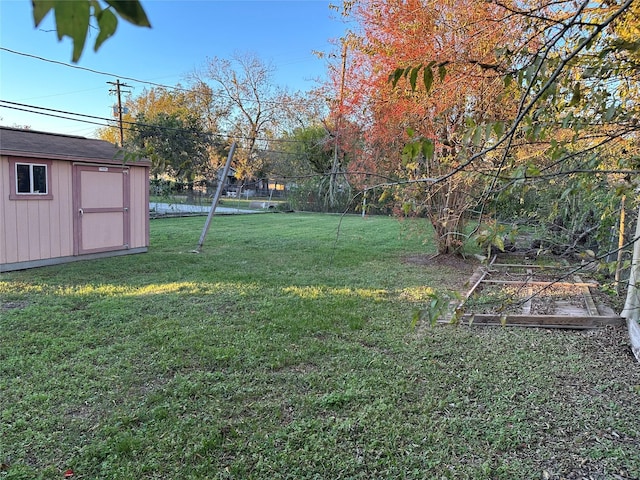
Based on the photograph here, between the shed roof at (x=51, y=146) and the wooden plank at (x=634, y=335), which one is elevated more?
the shed roof at (x=51, y=146)

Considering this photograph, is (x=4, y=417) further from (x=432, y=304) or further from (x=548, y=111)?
(x=548, y=111)

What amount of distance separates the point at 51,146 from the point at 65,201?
88 centimetres

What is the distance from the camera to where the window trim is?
5973 mm

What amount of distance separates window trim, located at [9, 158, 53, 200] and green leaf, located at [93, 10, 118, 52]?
22.7 feet

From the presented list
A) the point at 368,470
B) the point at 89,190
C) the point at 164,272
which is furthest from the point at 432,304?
the point at 89,190

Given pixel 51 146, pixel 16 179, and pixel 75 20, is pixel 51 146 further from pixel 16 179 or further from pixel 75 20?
pixel 75 20

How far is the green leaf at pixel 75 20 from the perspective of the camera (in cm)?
43

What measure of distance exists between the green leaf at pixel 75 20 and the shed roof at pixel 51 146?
5883 mm

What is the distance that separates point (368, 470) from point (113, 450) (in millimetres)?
1273

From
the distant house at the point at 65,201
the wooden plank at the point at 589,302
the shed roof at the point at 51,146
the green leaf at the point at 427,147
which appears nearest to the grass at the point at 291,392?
the wooden plank at the point at 589,302

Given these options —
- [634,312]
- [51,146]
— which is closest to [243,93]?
[51,146]

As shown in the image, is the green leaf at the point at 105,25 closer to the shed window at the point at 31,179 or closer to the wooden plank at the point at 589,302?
the wooden plank at the point at 589,302

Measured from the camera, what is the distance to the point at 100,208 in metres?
7.23

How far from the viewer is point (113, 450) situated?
2.09 meters
